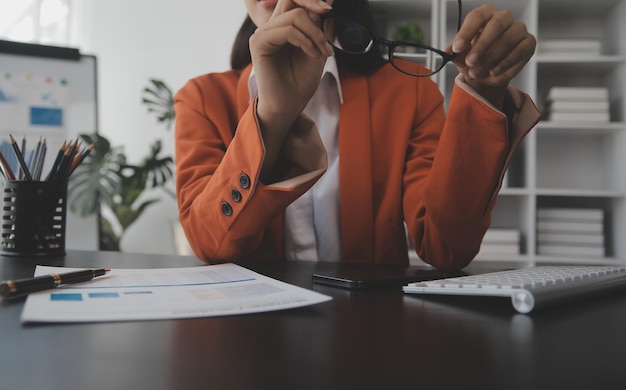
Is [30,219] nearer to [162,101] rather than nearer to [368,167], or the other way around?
[368,167]

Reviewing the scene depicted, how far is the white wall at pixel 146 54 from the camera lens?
292 cm

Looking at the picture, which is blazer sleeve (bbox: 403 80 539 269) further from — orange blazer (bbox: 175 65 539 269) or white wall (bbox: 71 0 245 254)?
white wall (bbox: 71 0 245 254)

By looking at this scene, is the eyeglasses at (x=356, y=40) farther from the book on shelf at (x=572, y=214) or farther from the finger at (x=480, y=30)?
the book on shelf at (x=572, y=214)

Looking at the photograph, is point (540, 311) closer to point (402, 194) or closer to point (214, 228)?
point (214, 228)

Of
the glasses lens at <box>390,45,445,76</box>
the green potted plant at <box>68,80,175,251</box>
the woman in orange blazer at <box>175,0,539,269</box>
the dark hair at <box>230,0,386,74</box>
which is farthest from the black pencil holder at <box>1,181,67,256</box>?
the green potted plant at <box>68,80,175,251</box>

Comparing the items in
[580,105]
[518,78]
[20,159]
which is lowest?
[20,159]

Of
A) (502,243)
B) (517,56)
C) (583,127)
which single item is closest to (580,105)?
(583,127)

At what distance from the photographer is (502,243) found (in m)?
2.35

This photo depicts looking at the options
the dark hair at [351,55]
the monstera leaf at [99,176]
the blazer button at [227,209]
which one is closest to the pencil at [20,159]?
the blazer button at [227,209]

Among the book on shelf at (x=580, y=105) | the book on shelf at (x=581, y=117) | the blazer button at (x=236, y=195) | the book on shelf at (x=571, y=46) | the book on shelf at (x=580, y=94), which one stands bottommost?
the blazer button at (x=236, y=195)

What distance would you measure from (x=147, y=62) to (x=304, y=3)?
2525 millimetres

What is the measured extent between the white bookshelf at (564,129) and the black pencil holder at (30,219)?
1.86m

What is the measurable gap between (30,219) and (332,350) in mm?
750

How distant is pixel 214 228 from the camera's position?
800mm
